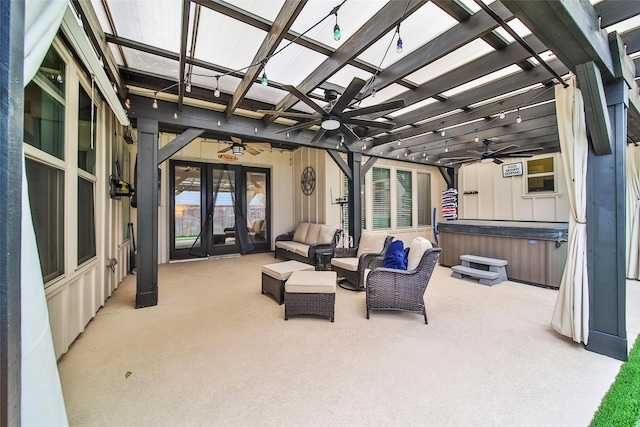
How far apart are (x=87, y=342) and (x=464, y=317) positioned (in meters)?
3.99

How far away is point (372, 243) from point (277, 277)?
5.80 feet

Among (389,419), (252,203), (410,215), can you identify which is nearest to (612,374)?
(389,419)

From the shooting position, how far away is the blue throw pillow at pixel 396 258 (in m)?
3.33

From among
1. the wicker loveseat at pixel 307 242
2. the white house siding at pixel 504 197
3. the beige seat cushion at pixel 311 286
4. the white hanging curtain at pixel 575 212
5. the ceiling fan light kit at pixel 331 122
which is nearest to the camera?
the white hanging curtain at pixel 575 212

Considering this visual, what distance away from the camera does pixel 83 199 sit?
291 centimetres

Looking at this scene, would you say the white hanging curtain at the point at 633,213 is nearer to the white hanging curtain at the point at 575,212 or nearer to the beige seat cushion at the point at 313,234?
the white hanging curtain at the point at 575,212

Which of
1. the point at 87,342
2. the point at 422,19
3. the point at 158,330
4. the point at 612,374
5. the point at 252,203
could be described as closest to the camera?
the point at 612,374

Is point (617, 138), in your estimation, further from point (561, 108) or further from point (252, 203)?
point (252, 203)

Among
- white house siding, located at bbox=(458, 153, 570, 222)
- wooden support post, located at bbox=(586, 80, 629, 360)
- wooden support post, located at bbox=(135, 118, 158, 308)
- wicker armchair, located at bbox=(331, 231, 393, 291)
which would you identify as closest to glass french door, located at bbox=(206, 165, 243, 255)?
wooden support post, located at bbox=(135, 118, 158, 308)

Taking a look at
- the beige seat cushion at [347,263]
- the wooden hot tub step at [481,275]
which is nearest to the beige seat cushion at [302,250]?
the beige seat cushion at [347,263]

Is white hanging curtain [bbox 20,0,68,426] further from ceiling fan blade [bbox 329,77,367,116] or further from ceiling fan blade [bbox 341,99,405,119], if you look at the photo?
ceiling fan blade [bbox 341,99,405,119]

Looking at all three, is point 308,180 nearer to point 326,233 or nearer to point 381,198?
point 326,233

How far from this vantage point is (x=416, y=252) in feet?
11.1

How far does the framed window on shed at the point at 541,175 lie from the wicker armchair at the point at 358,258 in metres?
5.05
